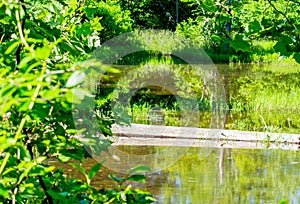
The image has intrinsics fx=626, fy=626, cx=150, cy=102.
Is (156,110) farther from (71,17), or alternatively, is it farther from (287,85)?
(71,17)

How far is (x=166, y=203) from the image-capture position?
4.06 metres

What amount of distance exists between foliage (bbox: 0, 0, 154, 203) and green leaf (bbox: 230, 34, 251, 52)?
387 mm

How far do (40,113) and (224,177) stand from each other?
376 centimetres

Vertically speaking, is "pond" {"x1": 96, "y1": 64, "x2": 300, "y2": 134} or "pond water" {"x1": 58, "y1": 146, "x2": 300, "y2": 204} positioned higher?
"pond" {"x1": 96, "y1": 64, "x2": 300, "y2": 134}

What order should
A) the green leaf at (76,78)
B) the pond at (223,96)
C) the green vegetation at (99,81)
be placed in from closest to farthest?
the green leaf at (76,78) → the green vegetation at (99,81) → the pond at (223,96)

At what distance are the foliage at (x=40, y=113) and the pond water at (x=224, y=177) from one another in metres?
2.65

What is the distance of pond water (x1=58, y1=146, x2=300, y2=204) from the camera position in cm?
423

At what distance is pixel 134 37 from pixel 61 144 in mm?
14809

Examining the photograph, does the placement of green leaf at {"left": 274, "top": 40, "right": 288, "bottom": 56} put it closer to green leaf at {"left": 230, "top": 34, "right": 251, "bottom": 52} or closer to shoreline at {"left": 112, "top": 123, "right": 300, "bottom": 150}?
green leaf at {"left": 230, "top": 34, "right": 251, "bottom": 52}

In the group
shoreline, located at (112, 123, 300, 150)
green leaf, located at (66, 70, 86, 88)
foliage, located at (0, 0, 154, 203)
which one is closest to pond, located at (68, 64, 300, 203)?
shoreline, located at (112, 123, 300, 150)

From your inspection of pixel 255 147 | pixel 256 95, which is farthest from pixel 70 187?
pixel 256 95

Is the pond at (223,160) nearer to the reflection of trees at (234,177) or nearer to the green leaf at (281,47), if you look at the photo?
the reflection of trees at (234,177)

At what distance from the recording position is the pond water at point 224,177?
4.23m

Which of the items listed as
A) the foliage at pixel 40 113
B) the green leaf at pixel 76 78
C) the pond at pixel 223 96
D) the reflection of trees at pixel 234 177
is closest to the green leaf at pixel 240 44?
the foliage at pixel 40 113
